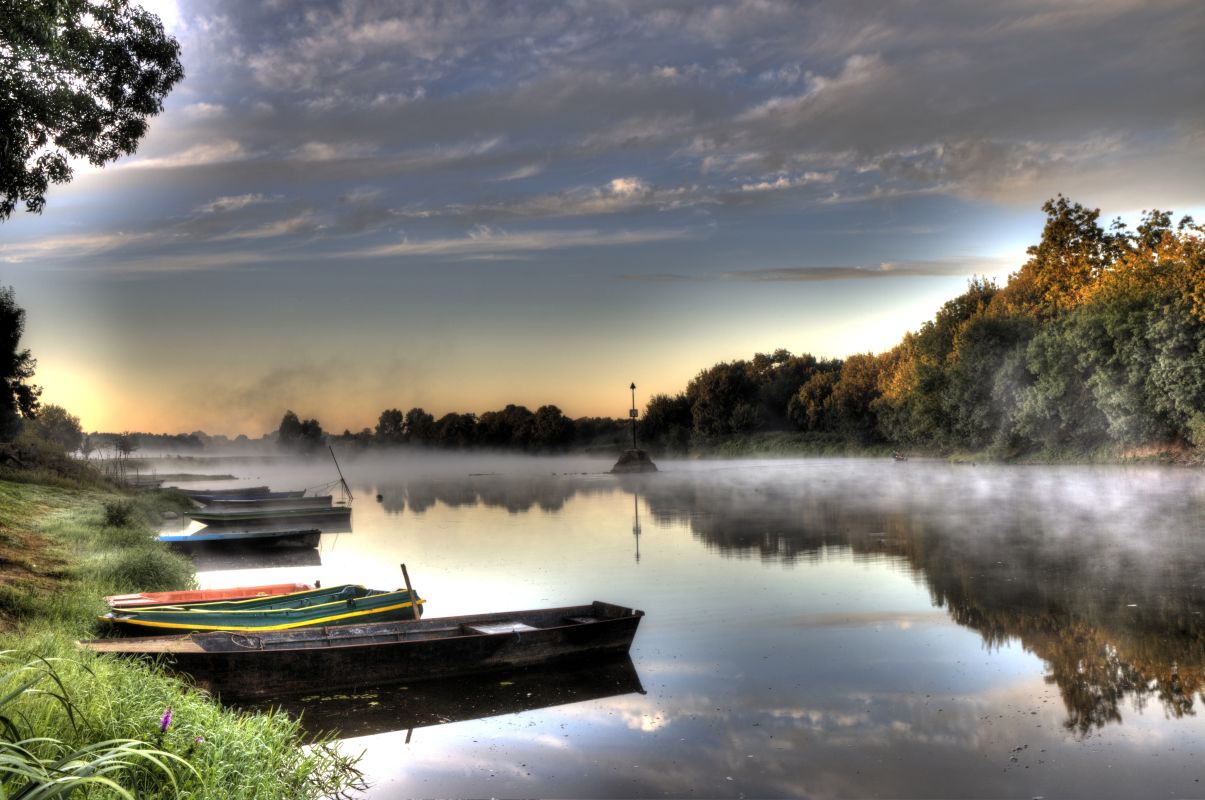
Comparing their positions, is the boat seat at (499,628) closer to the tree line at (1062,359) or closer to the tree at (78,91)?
the tree at (78,91)

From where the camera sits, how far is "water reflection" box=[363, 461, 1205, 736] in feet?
40.9

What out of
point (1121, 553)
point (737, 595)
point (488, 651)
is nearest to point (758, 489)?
point (1121, 553)

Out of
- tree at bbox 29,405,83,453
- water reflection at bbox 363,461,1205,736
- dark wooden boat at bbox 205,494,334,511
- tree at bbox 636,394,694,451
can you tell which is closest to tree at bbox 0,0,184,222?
water reflection at bbox 363,461,1205,736

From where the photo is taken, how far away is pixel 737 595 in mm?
18672

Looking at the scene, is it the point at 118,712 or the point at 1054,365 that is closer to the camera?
the point at 118,712

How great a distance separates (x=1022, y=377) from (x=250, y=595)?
5207 centimetres

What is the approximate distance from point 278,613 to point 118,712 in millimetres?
5931

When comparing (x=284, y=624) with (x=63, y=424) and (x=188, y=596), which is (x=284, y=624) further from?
(x=63, y=424)

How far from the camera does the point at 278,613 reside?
42.8 ft

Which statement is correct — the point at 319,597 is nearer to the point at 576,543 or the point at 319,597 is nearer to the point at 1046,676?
the point at 1046,676

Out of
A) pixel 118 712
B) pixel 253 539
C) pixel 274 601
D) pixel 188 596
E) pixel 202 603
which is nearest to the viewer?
pixel 118 712

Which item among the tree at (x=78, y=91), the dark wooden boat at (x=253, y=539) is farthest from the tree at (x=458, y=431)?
the tree at (x=78, y=91)

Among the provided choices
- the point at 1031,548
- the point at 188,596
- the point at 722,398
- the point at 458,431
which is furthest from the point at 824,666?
the point at 458,431

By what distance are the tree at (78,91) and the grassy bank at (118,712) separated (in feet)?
24.3
